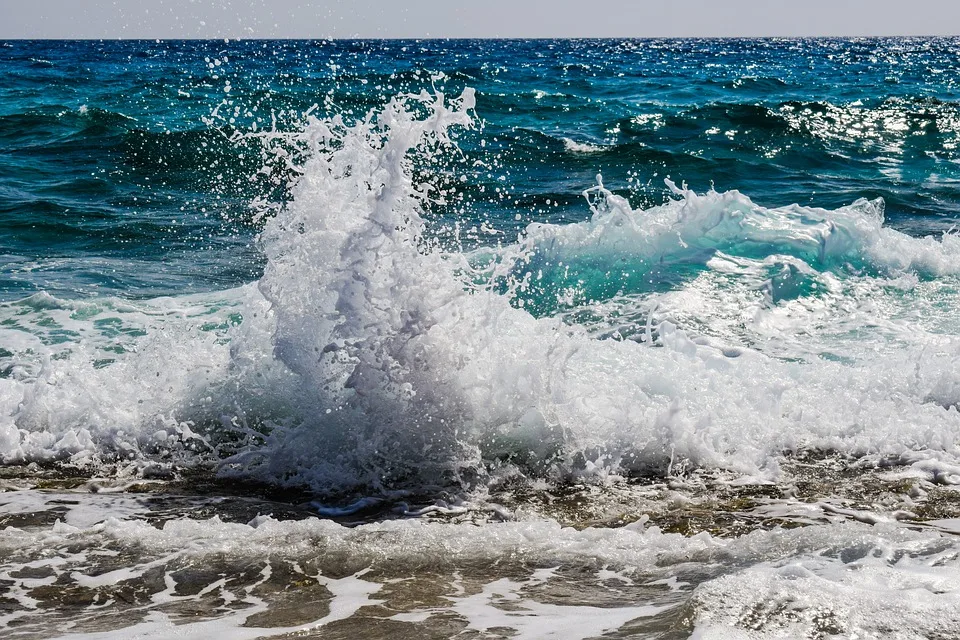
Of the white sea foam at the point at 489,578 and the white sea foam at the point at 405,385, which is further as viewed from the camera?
the white sea foam at the point at 405,385

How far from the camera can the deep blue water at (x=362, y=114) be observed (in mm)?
9977

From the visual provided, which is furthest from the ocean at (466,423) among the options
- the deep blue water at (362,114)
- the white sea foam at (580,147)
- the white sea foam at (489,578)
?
the white sea foam at (580,147)

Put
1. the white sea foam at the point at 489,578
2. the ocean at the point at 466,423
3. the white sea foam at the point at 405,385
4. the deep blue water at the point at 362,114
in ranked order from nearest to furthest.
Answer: the white sea foam at the point at 489,578
the ocean at the point at 466,423
the white sea foam at the point at 405,385
the deep blue water at the point at 362,114

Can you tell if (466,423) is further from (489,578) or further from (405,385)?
(489,578)

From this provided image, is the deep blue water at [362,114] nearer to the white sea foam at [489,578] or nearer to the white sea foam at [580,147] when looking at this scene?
the white sea foam at [580,147]

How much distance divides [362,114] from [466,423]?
16.1 metres

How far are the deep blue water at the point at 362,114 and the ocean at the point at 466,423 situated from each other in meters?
0.23

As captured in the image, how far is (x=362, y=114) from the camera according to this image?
2009cm

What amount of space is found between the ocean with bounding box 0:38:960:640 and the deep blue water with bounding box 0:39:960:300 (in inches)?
9.0

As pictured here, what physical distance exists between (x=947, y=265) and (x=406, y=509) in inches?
269

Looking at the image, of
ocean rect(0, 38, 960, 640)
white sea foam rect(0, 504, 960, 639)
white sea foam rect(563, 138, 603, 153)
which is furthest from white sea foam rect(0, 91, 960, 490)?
white sea foam rect(563, 138, 603, 153)

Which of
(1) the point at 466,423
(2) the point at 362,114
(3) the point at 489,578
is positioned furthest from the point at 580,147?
(3) the point at 489,578

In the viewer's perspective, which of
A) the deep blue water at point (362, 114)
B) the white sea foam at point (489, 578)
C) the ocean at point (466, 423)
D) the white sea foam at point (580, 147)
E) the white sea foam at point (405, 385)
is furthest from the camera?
the white sea foam at point (580, 147)

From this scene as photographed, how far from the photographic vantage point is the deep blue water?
9.98 m
